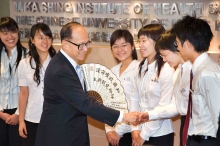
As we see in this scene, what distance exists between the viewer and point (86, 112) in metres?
3.03

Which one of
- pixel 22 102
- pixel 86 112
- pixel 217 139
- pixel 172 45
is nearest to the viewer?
pixel 217 139

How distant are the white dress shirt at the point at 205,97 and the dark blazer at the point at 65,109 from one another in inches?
24.3

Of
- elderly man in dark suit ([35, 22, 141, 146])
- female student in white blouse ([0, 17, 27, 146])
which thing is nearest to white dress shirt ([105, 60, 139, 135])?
elderly man in dark suit ([35, 22, 141, 146])

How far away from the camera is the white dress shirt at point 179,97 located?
10.5 ft

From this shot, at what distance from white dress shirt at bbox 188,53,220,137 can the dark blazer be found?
62 centimetres

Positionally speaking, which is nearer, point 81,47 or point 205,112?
point 205,112

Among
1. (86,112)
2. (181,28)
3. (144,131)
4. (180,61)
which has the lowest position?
(144,131)

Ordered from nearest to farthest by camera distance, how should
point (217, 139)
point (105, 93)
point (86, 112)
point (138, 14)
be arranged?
point (217, 139) < point (86, 112) < point (105, 93) < point (138, 14)

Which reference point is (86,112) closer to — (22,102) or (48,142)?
(48,142)

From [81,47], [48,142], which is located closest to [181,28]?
[81,47]

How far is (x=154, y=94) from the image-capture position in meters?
3.57

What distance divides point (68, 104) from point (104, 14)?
84.7 inches

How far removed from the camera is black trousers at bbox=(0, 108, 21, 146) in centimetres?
447

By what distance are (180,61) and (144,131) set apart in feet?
2.26
